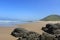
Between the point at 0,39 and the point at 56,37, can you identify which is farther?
the point at 0,39

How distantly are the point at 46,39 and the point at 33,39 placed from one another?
638 mm

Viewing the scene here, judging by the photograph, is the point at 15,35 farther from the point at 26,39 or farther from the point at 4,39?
the point at 26,39

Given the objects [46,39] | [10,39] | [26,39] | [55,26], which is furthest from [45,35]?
[55,26]

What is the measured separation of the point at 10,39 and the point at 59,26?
19.2ft

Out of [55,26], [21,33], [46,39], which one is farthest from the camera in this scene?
[55,26]

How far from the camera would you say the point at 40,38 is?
344 inches

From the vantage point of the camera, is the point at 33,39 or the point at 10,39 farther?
the point at 10,39

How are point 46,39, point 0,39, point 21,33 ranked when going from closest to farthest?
point 46,39, point 0,39, point 21,33

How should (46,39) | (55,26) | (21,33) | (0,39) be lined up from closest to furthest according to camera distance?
(46,39)
(0,39)
(21,33)
(55,26)

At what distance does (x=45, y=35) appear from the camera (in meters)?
8.74

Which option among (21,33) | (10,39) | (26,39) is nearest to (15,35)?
(21,33)

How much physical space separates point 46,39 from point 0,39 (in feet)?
10.7

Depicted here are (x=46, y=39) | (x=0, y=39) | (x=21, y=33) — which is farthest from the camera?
(x=21, y=33)

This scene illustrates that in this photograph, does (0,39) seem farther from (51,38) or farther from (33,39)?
(51,38)
